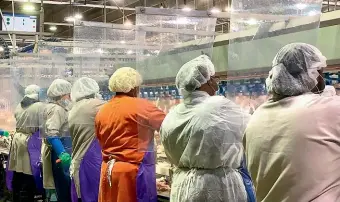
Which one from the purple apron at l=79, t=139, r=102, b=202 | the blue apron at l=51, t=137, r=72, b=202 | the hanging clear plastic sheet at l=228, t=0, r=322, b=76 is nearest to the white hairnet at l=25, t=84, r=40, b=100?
the blue apron at l=51, t=137, r=72, b=202

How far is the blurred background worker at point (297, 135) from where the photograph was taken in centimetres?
206

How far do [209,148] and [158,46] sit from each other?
1.45 meters

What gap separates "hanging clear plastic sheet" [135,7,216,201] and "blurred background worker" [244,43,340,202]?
1.58 metres

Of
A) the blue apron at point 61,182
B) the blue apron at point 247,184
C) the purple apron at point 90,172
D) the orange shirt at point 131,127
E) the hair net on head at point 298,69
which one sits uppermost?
the hair net on head at point 298,69

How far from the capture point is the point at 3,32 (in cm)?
780

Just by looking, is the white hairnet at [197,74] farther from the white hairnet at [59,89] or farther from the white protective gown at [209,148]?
the white hairnet at [59,89]

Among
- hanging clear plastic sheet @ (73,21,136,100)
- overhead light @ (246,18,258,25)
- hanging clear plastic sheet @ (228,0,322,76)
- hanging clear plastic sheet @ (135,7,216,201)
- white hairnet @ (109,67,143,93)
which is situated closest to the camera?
hanging clear plastic sheet @ (228,0,322,76)

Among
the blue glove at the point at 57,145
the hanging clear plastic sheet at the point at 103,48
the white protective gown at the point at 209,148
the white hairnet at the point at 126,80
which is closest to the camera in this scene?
the white protective gown at the point at 209,148

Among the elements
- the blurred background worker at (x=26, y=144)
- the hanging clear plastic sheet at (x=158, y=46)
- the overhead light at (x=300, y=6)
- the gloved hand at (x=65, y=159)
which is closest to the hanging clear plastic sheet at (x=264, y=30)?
the overhead light at (x=300, y=6)

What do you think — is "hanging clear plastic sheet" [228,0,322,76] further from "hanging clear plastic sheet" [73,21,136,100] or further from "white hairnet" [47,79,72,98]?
"white hairnet" [47,79,72,98]

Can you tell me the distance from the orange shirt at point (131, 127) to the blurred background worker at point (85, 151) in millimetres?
703

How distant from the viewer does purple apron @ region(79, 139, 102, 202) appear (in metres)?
4.63

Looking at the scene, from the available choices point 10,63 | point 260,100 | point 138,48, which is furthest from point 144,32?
point 10,63

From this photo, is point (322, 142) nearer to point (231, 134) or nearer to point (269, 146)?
point (269, 146)
